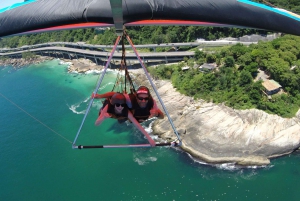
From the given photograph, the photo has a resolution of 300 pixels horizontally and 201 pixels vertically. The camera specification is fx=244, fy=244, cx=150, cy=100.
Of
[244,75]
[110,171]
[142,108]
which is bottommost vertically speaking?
[110,171]

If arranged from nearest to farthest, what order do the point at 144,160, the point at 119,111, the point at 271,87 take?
1. the point at 119,111
2. the point at 144,160
3. the point at 271,87

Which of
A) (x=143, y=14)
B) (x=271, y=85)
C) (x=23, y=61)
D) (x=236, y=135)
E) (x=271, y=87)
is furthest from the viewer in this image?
(x=23, y=61)

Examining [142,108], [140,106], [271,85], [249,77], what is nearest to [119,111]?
[140,106]

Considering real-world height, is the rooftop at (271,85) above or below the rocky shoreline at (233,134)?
above

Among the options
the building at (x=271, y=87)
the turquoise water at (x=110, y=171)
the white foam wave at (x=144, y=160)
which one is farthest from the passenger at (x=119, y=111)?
the building at (x=271, y=87)

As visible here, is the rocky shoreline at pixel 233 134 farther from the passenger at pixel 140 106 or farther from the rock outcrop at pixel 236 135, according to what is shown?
the passenger at pixel 140 106

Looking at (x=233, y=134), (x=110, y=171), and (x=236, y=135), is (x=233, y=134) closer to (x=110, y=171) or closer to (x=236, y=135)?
(x=236, y=135)

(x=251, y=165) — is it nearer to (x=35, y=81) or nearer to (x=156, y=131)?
(x=156, y=131)

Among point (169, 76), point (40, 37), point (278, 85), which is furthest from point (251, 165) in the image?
point (40, 37)

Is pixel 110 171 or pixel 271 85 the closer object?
pixel 110 171
